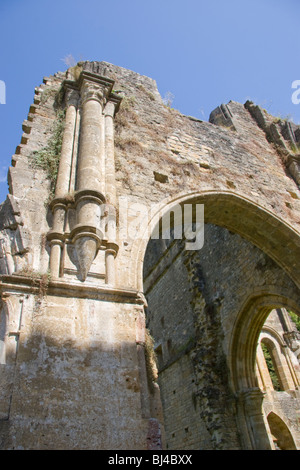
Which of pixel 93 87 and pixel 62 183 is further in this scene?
pixel 93 87

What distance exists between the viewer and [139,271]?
168 inches

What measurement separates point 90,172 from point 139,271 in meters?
1.41

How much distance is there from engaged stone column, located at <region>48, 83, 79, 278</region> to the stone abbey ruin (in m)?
0.02

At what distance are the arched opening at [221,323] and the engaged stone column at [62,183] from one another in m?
2.28

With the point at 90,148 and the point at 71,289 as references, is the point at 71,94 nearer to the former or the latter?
the point at 90,148

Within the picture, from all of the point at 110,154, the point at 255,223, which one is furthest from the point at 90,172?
the point at 255,223

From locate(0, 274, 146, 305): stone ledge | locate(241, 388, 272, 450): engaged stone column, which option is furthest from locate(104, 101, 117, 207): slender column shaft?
locate(241, 388, 272, 450): engaged stone column

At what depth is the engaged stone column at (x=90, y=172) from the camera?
396cm

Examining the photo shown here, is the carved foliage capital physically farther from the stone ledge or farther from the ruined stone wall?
the ruined stone wall

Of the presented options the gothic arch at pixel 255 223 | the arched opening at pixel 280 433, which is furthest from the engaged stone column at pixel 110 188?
the arched opening at pixel 280 433

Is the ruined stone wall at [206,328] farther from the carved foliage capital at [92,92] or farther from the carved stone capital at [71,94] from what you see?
the carved stone capital at [71,94]

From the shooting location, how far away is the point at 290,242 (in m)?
6.76

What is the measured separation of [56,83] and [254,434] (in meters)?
8.00

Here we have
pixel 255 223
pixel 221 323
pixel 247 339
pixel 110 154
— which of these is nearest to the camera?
pixel 110 154
